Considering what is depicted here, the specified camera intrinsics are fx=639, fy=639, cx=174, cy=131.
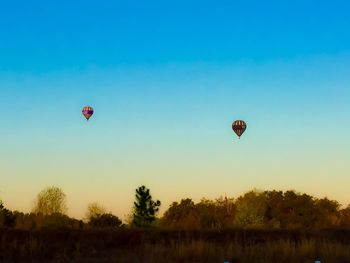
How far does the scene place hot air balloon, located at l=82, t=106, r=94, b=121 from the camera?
5988cm

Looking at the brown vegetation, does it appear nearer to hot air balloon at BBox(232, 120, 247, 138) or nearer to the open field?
the open field

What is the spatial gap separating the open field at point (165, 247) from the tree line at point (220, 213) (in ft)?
58.5

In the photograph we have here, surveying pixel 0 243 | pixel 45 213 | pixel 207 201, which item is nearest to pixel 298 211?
pixel 207 201

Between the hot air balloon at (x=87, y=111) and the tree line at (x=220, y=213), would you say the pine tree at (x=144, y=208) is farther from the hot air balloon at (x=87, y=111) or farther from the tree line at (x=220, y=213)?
the hot air balloon at (x=87, y=111)

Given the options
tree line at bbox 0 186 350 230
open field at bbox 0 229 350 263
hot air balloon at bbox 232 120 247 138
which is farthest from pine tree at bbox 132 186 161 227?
open field at bbox 0 229 350 263

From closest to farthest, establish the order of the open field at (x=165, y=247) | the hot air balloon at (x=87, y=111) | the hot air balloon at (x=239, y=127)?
the open field at (x=165, y=247)
the hot air balloon at (x=87, y=111)
the hot air balloon at (x=239, y=127)

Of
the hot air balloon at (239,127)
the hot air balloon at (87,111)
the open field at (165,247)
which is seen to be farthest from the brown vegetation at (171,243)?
the hot air balloon at (239,127)

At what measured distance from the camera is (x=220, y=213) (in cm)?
11019

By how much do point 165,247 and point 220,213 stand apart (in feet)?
279

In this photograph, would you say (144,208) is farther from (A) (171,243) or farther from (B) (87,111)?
(A) (171,243)

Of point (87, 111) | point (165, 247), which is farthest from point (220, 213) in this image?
point (165, 247)

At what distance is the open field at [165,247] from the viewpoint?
2291 cm

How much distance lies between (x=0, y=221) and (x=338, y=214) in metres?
63.3

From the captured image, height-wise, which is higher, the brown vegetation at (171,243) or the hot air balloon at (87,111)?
the hot air balloon at (87,111)
